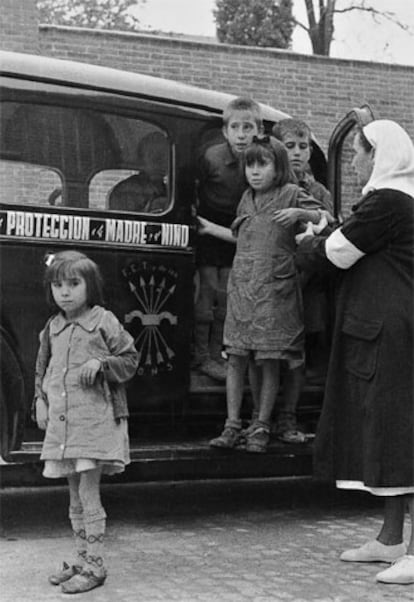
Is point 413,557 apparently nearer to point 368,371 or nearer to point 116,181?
point 368,371

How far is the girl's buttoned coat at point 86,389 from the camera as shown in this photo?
182 inches

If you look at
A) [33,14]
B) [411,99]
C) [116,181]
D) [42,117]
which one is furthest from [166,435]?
[411,99]

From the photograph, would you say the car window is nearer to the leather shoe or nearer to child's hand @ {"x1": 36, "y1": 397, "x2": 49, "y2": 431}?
child's hand @ {"x1": 36, "y1": 397, "x2": 49, "y2": 431}

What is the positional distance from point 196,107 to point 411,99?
45.1 ft

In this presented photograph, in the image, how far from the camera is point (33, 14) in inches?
656

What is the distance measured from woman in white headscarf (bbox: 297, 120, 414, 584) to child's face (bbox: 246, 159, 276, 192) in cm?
64

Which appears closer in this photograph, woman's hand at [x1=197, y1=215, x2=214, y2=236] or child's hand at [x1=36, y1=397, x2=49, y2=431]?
child's hand at [x1=36, y1=397, x2=49, y2=431]

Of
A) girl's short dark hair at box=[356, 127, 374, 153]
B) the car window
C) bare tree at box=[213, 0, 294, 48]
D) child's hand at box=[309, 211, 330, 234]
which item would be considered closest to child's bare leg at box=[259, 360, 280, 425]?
child's hand at box=[309, 211, 330, 234]

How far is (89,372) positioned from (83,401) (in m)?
0.13

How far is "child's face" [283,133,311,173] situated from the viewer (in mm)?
6195

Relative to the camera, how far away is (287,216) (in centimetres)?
579

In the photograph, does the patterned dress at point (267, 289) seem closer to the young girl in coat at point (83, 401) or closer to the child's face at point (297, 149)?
the child's face at point (297, 149)

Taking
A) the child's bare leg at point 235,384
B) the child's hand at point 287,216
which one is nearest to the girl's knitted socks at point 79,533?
the child's bare leg at point 235,384

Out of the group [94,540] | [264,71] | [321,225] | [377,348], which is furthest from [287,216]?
[264,71]
